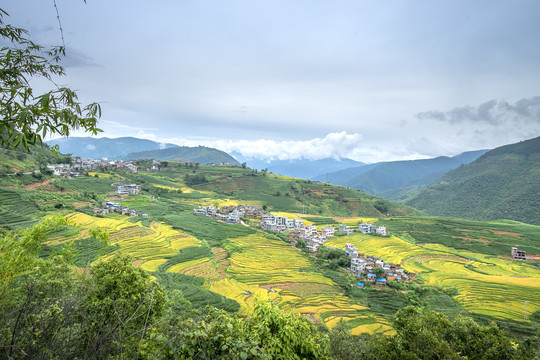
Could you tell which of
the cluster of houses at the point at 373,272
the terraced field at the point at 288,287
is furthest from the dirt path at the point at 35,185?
the cluster of houses at the point at 373,272

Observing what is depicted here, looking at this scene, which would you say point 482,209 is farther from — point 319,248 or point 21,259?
point 21,259

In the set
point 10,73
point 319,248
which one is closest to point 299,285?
point 319,248

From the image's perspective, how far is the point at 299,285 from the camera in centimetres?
2108

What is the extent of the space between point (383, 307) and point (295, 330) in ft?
59.6

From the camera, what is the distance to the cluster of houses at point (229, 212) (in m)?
41.2

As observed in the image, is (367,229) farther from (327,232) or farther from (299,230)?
(299,230)

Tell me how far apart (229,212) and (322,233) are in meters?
17.0

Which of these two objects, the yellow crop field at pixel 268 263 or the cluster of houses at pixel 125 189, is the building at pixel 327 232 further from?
the cluster of houses at pixel 125 189

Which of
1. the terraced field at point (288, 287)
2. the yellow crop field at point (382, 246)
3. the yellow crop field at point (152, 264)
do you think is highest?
the yellow crop field at point (382, 246)

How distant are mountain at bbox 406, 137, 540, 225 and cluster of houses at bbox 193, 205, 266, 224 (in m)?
56.4

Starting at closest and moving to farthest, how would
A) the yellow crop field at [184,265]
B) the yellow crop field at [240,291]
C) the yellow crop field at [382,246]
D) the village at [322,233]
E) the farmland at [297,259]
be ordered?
the yellow crop field at [240,291], the farmland at [297,259], the yellow crop field at [184,265], the village at [322,233], the yellow crop field at [382,246]

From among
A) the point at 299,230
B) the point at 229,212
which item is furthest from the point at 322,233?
the point at 229,212

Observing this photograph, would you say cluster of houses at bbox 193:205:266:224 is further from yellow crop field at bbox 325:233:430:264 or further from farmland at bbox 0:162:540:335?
yellow crop field at bbox 325:233:430:264

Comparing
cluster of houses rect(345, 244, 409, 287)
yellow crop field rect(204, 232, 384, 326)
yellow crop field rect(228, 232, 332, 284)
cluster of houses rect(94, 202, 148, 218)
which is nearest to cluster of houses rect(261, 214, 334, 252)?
yellow crop field rect(228, 232, 332, 284)
